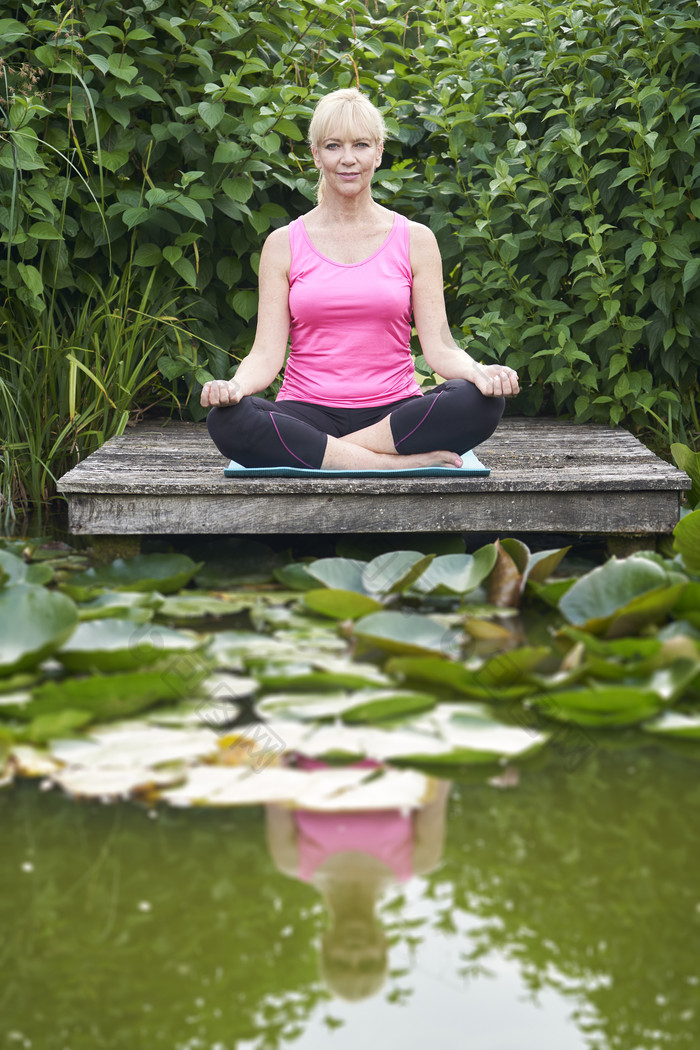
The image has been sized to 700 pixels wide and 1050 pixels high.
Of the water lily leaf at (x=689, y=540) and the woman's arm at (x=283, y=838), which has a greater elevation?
the water lily leaf at (x=689, y=540)

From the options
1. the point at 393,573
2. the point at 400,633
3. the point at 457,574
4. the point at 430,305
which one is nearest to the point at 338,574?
the point at 393,573

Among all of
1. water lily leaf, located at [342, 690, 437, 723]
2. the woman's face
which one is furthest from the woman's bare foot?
water lily leaf, located at [342, 690, 437, 723]

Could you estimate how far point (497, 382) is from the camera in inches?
93.1

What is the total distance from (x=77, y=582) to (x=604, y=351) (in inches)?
74.3

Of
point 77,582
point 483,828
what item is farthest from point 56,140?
point 483,828

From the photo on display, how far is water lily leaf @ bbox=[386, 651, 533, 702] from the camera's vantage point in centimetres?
155

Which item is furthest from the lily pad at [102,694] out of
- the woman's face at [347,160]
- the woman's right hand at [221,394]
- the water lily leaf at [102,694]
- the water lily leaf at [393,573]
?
the woman's face at [347,160]

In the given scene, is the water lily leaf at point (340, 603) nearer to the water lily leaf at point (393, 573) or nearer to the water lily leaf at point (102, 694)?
the water lily leaf at point (393, 573)

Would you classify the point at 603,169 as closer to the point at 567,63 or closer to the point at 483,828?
the point at 567,63

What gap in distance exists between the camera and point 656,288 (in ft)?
10.3

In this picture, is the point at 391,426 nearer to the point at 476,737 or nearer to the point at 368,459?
the point at 368,459

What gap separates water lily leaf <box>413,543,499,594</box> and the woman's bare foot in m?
0.47

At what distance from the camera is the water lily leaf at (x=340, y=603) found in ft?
6.11

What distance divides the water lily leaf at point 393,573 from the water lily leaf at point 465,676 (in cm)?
38
